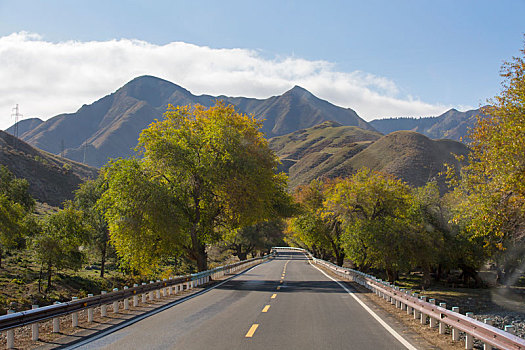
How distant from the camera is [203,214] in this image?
3136 centimetres

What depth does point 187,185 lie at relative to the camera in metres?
29.7

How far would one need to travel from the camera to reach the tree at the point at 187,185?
26.4 m

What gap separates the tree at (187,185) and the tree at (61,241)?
37.8ft

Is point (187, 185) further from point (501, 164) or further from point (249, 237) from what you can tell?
point (249, 237)

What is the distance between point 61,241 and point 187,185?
14064 mm

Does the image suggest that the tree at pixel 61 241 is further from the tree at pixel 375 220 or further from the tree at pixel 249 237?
the tree at pixel 249 237

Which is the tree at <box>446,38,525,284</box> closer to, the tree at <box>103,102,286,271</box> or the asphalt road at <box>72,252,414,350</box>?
the asphalt road at <box>72,252,414,350</box>

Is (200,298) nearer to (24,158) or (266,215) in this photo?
(266,215)

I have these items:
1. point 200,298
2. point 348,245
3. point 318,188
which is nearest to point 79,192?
point 318,188

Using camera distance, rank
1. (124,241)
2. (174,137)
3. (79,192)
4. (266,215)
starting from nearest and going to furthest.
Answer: (124,241) < (174,137) < (266,215) < (79,192)

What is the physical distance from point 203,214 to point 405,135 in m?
153

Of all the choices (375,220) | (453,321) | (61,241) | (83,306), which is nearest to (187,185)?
(61,241)

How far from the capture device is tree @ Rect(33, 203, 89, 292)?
35.7 metres

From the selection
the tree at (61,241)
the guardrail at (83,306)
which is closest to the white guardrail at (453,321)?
the guardrail at (83,306)
